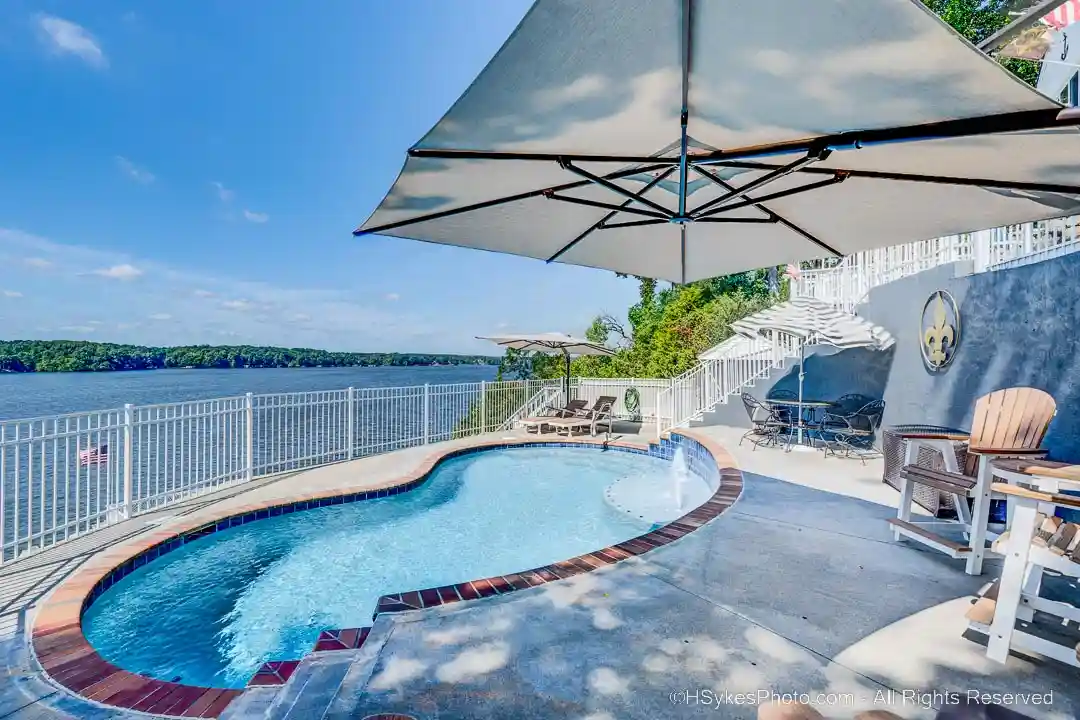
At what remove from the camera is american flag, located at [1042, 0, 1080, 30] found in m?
8.02

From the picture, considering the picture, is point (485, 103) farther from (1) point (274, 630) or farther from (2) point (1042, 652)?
(1) point (274, 630)

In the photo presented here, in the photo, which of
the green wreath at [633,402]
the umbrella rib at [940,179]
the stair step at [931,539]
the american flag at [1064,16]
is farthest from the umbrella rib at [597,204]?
the american flag at [1064,16]

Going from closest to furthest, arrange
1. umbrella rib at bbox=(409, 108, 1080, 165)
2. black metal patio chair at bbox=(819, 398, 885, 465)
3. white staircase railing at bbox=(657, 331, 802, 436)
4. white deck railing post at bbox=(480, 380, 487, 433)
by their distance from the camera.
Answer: umbrella rib at bbox=(409, 108, 1080, 165), black metal patio chair at bbox=(819, 398, 885, 465), white staircase railing at bbox=(657, 331, 802, 436), white deck railing post at bbox=(480, 380, 487, 433)

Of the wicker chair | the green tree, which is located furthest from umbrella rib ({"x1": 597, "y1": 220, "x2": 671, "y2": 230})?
the green tree

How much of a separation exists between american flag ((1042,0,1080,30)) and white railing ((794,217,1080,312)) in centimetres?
452

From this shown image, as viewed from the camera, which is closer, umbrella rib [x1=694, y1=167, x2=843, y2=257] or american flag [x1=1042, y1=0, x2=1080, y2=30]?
umbrella rib [x1=694, y1=167, x2=843, y2=257]

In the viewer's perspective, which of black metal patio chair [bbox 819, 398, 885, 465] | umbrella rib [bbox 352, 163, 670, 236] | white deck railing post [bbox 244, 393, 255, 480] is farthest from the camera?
black metal patio chair [bbox 819, 398, 885, 465]

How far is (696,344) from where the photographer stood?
54.6ft

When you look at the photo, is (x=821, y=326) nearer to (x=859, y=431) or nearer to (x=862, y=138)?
(x=859, y=431)

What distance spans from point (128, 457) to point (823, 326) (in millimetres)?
8954

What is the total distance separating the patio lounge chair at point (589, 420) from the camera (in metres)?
10.6

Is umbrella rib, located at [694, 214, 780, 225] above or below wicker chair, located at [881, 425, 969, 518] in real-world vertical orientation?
above

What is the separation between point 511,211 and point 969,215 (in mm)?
2892

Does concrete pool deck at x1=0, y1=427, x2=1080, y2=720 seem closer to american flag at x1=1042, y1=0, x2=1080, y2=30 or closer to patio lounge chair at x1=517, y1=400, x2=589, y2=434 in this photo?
patio lounge chair at x1=517, y1=400, x2=589, y2=434
